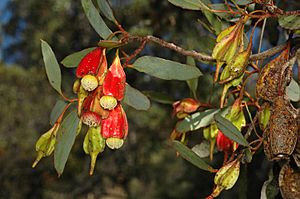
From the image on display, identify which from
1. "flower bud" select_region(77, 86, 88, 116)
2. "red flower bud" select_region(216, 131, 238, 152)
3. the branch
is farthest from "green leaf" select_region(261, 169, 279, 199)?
"flower bud" select_region(77, 86, 88, 116)

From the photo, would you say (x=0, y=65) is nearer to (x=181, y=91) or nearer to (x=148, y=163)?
(x=148, y=163)

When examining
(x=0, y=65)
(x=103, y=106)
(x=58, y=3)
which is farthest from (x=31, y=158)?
(x=103, y=106)

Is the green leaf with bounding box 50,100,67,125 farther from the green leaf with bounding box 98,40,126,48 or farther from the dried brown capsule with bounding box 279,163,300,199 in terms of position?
the dried brown capsule with bounding box 279,163,300,199

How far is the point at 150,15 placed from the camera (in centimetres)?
180

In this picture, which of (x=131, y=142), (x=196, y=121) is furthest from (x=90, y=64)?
(x=131, y=142)

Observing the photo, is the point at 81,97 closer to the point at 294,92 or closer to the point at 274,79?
the point at 274,79

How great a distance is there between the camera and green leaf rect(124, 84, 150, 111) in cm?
64

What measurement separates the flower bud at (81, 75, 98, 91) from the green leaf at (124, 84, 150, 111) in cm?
10

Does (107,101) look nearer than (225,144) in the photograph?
Yes

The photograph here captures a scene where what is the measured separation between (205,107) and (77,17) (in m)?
1.55

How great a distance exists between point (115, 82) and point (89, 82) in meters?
0.03

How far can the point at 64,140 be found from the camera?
1.90 ft

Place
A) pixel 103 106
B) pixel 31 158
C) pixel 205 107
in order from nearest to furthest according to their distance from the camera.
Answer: pixel 103 106 → pixel 205 107 → pixel 31 158

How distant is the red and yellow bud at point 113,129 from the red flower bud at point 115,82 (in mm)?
22
